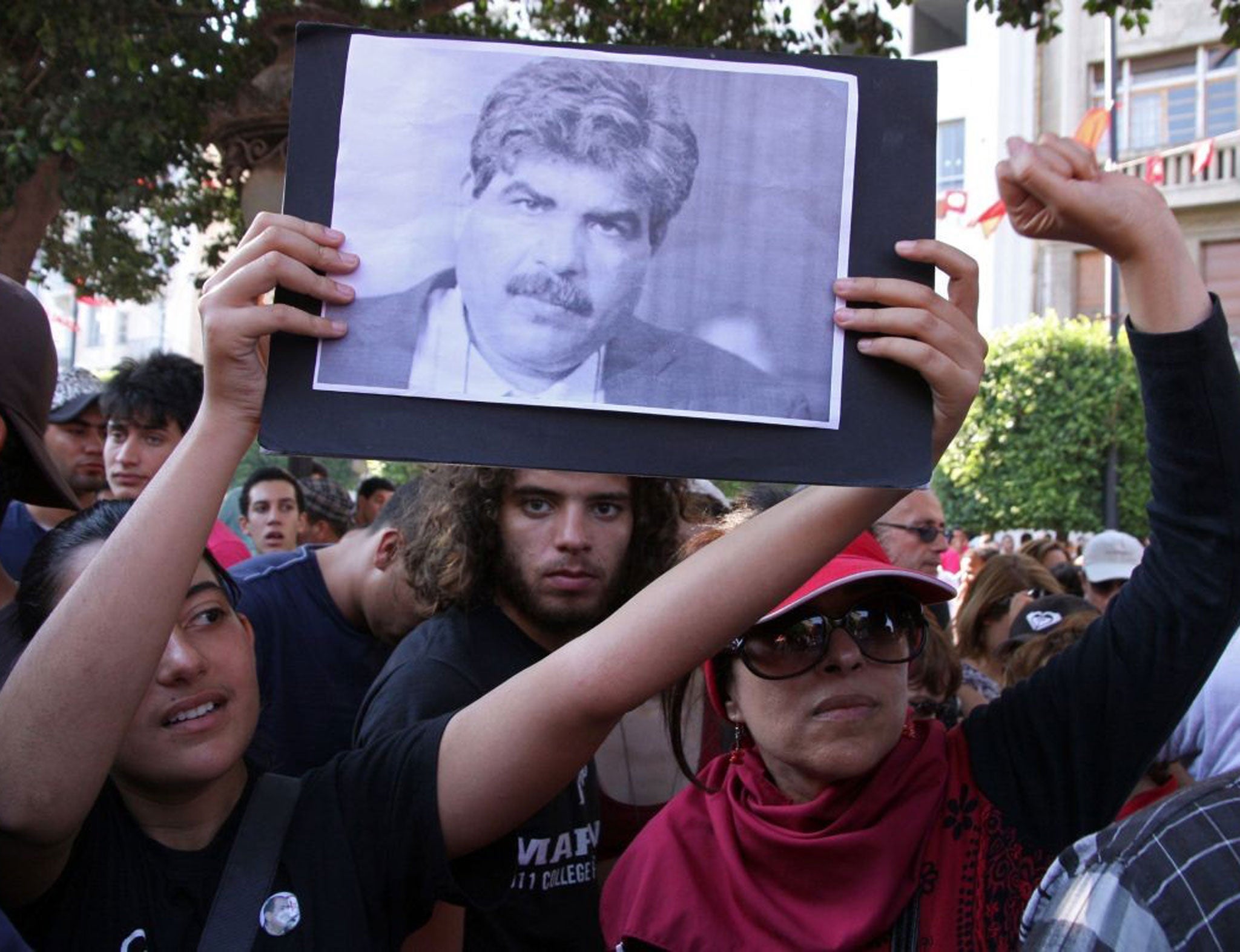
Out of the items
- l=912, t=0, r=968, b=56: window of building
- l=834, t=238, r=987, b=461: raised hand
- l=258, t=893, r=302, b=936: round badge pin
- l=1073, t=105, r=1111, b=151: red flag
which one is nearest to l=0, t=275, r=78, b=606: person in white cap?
l=258, t=893, r=302, b=936: round badge pin

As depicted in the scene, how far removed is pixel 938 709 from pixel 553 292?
2.26 m

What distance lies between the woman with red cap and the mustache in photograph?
0.54 meters

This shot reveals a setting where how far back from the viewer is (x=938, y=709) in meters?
3.39

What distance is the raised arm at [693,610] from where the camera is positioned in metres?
1.46

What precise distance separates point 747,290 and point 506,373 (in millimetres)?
298

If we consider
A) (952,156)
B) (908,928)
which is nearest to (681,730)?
(908,928)

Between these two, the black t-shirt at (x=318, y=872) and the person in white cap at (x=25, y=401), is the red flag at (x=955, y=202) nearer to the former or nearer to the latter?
the person in white cap at (x=25, y=401)

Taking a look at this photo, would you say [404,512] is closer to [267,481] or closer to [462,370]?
[462,370]

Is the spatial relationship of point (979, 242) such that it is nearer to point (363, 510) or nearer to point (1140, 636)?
point (363, 510)

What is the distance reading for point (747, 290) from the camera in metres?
1.50

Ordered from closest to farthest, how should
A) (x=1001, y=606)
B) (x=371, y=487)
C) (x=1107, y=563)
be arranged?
(x=1001, y=606), (x=1107, y=563), (x=371, y=487)

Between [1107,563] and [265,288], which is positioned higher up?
[1107,563]

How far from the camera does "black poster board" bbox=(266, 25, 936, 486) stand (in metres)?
1.46

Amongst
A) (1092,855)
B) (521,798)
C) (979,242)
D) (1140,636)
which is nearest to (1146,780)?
(1140,636)
